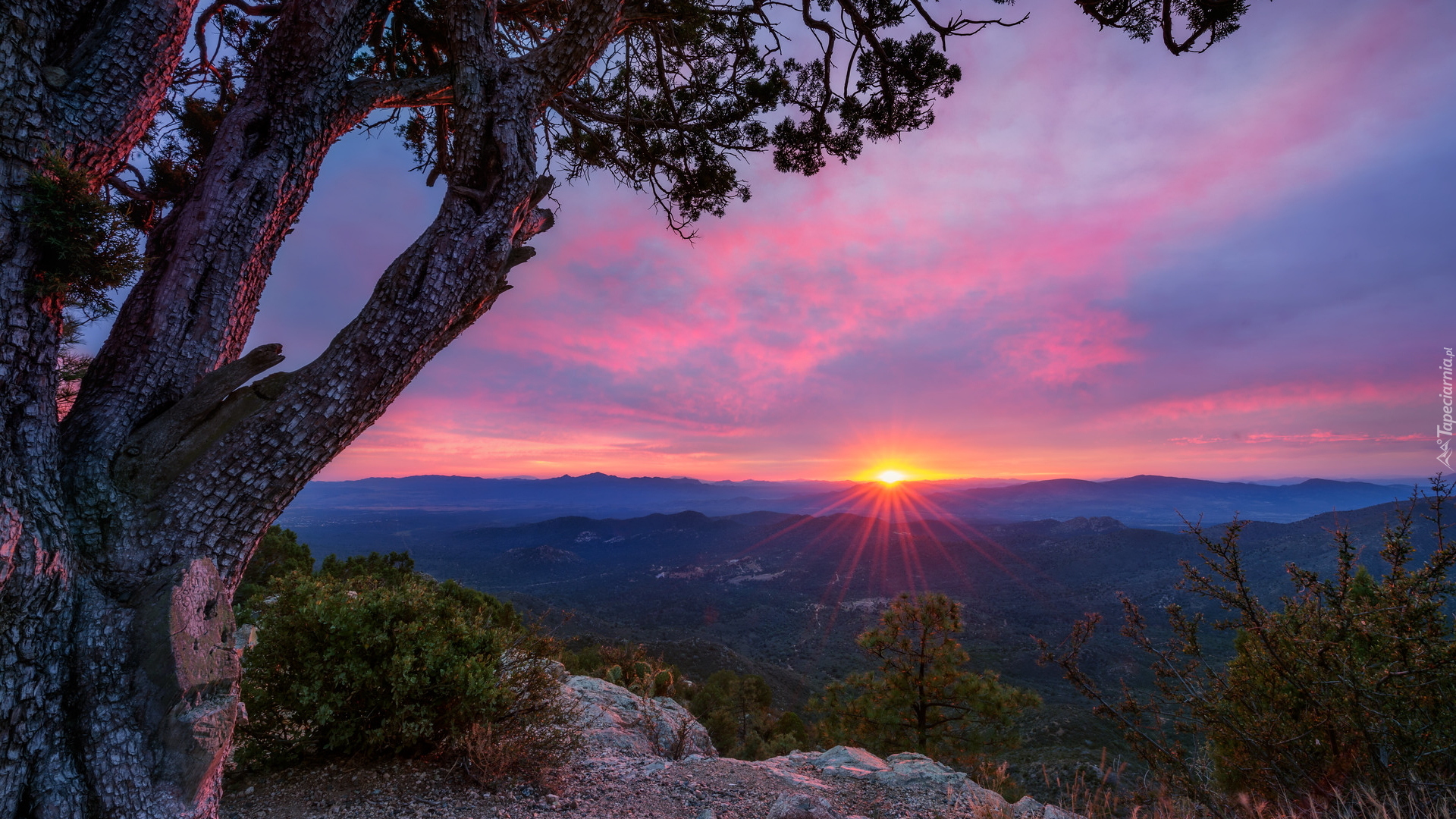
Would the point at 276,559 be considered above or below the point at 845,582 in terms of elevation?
above

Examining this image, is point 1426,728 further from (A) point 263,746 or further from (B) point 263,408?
(A) point 263,746

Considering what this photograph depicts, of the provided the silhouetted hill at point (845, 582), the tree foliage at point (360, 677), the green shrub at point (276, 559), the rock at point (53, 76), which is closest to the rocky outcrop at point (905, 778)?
the tree foliage at point (360, 677)

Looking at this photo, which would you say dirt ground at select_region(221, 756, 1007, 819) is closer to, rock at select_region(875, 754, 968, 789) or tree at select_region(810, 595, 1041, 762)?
rock at select_region(875, 754, 968, 789)

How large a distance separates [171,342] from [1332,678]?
8.05m

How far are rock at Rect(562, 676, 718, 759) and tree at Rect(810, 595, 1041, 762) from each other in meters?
5.30

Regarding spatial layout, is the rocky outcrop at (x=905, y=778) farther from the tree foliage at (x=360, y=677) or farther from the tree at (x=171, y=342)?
the tree at (x=171, y=342)

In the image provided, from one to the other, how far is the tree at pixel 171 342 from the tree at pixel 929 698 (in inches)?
455

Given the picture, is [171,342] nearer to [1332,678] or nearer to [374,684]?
[374,684]

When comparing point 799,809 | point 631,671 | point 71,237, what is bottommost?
point 631,671

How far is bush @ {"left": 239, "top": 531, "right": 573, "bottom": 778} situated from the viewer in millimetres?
3701

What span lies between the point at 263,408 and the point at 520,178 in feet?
5.97

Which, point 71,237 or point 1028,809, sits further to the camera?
point 1028,809

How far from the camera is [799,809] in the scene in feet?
12.3

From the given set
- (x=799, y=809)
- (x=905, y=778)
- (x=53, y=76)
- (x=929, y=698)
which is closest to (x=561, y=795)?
(x=799, y=809)
